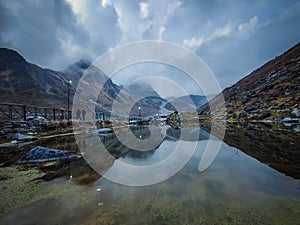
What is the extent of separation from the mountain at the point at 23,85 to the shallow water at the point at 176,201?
397ft

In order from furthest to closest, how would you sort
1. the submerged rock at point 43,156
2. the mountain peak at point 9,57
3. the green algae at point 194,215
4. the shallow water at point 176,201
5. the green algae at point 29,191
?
1. the mountain peak at point 9,57
2. the submerged rock at point 43,156
3. the green algae at point 29,191
4. the shallow water at point 176,201
5. the green algae at point 194,215

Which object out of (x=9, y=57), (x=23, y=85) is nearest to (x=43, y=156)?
(x=23, y=85)

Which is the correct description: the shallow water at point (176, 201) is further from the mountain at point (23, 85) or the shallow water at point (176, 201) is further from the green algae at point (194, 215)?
the mountain at point (23, 85)

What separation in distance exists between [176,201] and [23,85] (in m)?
164

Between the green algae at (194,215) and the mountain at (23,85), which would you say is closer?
the green algae at (194,215)

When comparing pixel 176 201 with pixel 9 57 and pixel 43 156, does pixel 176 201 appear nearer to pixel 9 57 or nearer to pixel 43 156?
pixel 43 156

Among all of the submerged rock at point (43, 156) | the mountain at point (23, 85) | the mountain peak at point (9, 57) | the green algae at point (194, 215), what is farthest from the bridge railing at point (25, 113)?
the mountain peak at point (9, 57)

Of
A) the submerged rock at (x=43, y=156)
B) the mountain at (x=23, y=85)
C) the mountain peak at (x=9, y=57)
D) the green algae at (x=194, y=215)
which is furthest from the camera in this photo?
the mountain peak at (x=9, y=57)

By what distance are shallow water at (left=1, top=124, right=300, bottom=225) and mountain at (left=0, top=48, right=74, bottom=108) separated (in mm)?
121139

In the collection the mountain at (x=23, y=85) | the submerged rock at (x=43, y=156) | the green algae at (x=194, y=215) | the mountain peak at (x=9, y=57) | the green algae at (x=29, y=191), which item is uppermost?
the mountain peak at (x=9, y=57)

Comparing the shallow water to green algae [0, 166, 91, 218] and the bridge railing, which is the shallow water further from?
the bridge railing

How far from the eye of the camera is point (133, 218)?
5.20m

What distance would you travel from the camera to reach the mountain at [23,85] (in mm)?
115562

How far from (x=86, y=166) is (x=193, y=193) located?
669 cm
